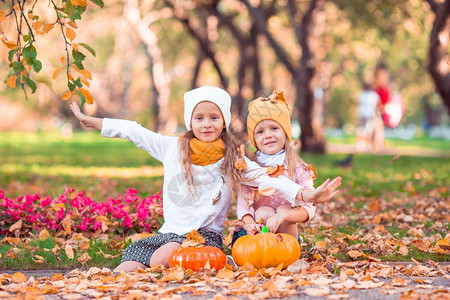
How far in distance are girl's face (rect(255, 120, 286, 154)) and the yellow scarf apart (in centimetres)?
29

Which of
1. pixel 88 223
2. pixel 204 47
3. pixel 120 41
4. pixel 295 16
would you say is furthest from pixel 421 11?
pixel 120 41

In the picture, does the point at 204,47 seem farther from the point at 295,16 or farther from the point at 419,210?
the point at 419,210

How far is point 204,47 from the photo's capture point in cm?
2095

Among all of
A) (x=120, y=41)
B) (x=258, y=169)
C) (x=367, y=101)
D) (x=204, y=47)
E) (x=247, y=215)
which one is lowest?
(x=247, y=215)

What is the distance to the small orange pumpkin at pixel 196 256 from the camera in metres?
4.26

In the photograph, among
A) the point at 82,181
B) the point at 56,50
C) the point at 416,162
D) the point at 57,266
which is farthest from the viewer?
the point at 56,50

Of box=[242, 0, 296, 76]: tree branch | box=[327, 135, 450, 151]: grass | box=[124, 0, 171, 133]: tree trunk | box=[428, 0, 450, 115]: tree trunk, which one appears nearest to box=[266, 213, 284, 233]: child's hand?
box=[428, 0, 450, 115]: tree trunk

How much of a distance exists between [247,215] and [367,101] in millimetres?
13315

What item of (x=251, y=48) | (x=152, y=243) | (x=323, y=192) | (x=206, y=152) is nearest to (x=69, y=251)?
(x=152, y=243)

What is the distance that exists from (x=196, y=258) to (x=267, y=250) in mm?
484

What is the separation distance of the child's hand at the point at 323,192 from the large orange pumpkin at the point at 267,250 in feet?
1.02

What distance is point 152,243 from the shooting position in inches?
184

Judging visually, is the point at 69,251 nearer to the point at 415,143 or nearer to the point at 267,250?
the point at 267,250

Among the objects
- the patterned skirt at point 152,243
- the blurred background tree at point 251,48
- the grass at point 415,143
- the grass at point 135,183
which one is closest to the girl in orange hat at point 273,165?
the patterned skirt at point 152,243
